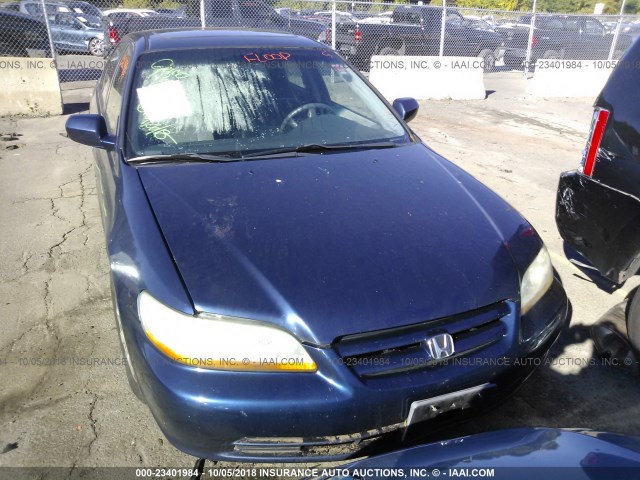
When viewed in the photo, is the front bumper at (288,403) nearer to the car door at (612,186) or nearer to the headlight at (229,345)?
the headlight at (229,345)

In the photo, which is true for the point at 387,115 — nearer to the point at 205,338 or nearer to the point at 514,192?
the point at 205,338

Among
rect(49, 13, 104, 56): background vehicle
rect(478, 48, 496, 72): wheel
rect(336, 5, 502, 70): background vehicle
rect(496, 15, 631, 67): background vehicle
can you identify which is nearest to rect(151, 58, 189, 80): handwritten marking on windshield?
rect(336, 5, 502, 70): background vehicle

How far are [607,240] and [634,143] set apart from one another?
0.56 metres

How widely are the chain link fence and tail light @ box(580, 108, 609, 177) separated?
26.3 feet

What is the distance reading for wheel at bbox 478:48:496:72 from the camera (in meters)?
15.8

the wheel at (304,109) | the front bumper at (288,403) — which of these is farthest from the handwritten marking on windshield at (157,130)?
the front bumper at (288,403)

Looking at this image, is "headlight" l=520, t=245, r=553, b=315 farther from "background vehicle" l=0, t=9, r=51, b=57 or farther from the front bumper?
"background vehicle" l=0, t=9, r=51, b=57

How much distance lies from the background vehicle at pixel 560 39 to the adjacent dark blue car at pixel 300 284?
48.8ft

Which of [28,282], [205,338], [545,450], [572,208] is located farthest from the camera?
[28,282]

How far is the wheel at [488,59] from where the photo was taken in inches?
621

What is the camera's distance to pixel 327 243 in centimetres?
221

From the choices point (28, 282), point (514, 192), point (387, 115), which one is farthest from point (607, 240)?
point (28, 282)

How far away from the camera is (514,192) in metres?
5.72

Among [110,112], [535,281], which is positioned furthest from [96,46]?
[535,281]
